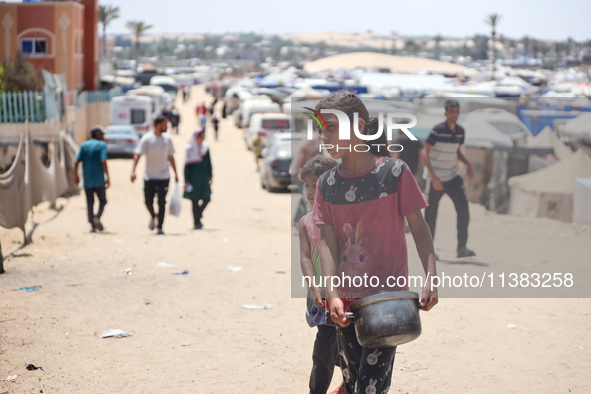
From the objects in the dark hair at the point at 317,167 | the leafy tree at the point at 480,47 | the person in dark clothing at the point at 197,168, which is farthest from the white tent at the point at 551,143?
the leafy tree at the point at 480,47

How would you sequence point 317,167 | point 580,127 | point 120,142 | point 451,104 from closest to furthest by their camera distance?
point 317,167, point 451,104, point 580,127, point 120,142

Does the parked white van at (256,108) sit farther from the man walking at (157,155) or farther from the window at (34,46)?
the man walking at (157,155)

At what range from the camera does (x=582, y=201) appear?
365 inches

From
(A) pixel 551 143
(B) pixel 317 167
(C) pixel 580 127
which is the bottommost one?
(A) pixel 551 143

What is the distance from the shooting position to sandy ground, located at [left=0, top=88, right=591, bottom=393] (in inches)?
192

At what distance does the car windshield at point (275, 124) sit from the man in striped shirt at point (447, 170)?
2037 centimetres

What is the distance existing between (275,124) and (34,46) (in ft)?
35.2

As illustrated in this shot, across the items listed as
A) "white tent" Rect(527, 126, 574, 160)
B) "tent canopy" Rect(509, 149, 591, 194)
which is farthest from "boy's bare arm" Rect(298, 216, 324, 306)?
"white tent" Rect(527, 126, 574, 160)

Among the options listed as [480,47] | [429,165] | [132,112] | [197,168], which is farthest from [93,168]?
[480,47]

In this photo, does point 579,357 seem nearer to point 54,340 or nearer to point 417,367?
point 417,367

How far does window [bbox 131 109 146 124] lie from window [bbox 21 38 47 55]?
448 cm

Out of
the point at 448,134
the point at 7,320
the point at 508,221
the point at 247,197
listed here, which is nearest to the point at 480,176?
the point at 508,221

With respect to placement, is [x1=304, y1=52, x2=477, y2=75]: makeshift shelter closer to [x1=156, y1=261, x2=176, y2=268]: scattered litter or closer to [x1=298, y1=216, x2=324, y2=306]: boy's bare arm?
[x1=156, y1=261, x2=176, y2=268]: scattered litter

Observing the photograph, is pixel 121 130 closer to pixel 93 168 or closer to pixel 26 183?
pixel 93 168
